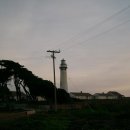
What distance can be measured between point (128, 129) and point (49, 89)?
4133 centimetres

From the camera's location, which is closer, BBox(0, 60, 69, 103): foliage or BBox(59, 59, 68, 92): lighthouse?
BBox(0, 60, 69, 103): foliage

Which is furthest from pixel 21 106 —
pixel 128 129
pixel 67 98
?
pixel 128 129

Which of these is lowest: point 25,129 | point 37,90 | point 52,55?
point 25,129

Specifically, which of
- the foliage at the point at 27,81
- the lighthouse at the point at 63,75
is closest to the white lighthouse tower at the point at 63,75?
the lighthouse at the point at 63,75

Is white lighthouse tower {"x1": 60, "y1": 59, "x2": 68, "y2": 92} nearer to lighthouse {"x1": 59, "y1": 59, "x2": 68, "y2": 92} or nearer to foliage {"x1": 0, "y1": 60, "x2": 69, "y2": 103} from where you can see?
lighthouse {"x1": 59, "y1": 59, "x2": 68, "y2": 92}

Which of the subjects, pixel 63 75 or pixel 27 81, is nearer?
pixel 27 81

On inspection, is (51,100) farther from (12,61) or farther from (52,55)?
(52,55)

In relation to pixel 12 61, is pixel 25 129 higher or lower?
lower

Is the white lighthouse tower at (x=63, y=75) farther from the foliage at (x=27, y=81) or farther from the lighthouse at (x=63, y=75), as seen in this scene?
the foliage at (x=27, y=81)

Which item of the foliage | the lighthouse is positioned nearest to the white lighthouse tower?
the lighthouse

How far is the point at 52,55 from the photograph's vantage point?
5062cm

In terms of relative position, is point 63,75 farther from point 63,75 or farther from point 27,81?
point 27,81

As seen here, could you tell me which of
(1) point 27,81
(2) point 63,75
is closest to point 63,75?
(2) point 63,75

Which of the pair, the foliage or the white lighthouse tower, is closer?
the foliage
